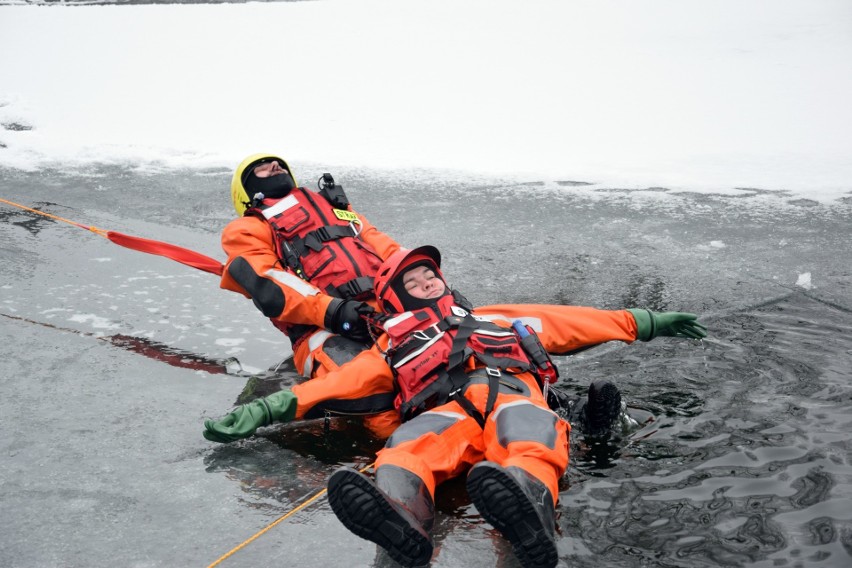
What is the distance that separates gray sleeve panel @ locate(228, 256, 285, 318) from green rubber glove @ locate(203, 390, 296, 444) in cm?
81

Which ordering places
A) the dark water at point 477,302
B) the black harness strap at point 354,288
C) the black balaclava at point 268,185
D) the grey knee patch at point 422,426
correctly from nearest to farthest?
the dark water at point 477,302 < the grey knee patch at point 422,426 < the black harness strap at point 354,288 < the black balaclava at point 268,185

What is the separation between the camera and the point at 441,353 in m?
3.47

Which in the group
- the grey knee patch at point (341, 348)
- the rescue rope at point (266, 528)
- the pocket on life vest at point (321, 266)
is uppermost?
the pocket on life vest at point (321, 266)

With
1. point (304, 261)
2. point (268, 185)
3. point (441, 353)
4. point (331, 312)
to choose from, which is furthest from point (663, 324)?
point (268, 185)

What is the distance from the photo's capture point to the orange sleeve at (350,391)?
3613 millimetres

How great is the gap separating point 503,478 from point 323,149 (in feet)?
22.3

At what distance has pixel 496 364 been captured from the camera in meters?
3.45

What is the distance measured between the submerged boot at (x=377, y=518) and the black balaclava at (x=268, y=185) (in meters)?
2.66

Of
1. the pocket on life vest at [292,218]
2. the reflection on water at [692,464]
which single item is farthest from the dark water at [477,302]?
the pocket on life vest at [292,218]

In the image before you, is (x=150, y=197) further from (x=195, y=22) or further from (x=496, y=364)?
(x=195, y=22)

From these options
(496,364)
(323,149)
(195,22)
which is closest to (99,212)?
(323,149)

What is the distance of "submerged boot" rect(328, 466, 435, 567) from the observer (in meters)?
2.51

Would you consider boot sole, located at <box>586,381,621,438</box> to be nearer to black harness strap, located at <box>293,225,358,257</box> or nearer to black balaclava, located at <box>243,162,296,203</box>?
black harness strap, located at <box>293,225,358,257</box>

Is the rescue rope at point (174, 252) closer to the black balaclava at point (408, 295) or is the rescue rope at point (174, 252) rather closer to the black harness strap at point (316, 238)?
the black harness strap at point (316, 238)
